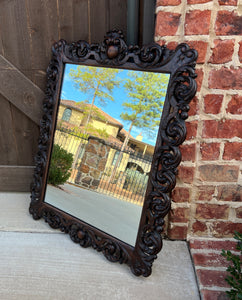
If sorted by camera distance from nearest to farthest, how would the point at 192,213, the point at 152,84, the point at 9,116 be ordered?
the point at 152,84 < the point at 192,213 < the point at 9,116

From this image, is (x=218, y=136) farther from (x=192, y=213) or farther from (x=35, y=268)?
(x=35, y=268)

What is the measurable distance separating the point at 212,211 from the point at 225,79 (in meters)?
0.72

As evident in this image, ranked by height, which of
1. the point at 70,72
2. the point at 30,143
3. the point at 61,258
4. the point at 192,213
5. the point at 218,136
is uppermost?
the point at 70,72

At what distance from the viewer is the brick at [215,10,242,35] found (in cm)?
116

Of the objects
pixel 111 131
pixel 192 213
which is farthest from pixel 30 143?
pixel 192 213

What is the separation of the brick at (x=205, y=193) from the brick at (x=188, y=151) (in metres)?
0.18

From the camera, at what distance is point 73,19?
1539 mm

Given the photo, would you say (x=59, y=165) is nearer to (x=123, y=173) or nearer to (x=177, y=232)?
(x=123, y=173)

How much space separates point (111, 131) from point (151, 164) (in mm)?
277

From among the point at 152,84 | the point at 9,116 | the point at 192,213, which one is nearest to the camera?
the point at 152,84

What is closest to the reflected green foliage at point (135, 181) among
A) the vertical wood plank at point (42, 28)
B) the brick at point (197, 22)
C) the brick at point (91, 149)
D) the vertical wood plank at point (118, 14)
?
the brick at point (91, 149)

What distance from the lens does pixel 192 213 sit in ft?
4.75

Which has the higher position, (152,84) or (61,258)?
(152,84)

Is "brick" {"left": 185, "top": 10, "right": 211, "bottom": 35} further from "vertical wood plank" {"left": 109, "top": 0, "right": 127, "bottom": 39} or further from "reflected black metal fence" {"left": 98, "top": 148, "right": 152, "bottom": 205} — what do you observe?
"reflected black metal fence" {"left": 98, "top": 148, "right": 152, "bottom": 205}
